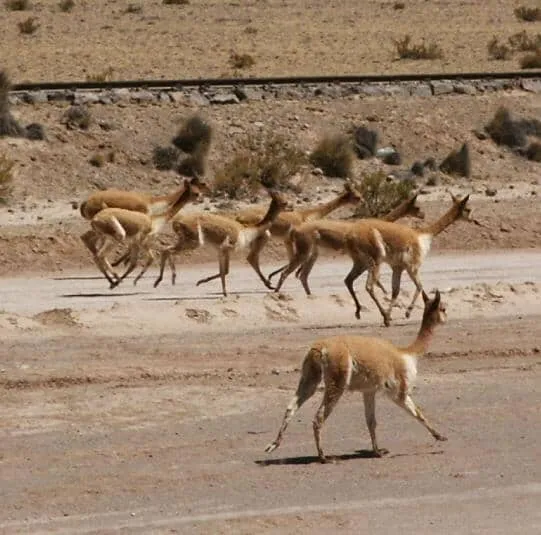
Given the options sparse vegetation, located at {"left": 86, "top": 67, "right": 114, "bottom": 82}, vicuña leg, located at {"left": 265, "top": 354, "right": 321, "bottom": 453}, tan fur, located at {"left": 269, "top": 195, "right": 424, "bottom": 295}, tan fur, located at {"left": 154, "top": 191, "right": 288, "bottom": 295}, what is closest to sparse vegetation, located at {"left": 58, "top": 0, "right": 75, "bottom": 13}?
sparse vegetation, located at {"left": 86, "top": 67, "right": 114, "bottom": 82}

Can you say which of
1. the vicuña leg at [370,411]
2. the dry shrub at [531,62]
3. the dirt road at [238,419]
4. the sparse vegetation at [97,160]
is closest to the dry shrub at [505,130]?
the sparse vegetation at [97,160]

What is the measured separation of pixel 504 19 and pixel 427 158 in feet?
101

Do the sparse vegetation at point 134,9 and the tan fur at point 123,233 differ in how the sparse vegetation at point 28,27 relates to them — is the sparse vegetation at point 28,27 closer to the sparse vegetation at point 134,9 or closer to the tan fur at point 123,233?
the sparse vegetation at point 134,9

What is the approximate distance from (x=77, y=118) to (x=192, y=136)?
2.08 meters

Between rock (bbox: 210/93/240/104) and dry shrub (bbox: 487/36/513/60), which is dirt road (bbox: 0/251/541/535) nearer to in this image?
rock (bbox: 210/93/240/104)

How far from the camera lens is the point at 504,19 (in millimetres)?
63188

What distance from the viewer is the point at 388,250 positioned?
20.1 metres

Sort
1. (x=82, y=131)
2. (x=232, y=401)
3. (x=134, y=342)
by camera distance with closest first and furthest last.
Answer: (x=232, y=401) → (x=134, y=342) → (x=82, y=131)

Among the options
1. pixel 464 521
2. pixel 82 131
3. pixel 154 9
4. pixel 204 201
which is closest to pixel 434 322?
pixel 464 521

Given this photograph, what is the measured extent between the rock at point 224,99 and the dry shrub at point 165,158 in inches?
103

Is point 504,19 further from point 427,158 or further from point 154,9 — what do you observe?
point 427,158

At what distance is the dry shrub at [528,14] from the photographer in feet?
206

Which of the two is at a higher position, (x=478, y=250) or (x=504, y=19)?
(x=478, y=250)

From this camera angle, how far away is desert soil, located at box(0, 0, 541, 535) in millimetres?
12531
